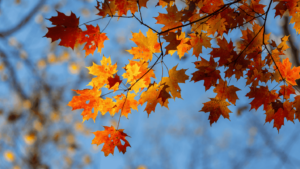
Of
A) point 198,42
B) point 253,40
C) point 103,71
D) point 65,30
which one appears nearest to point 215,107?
point 198,42

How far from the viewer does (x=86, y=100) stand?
1771mm

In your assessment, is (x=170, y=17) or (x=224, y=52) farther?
(x=224, y=52)

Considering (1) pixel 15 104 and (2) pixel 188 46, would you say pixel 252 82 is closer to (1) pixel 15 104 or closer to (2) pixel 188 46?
(2) pixel 188 46

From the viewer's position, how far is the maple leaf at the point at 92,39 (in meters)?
1.76

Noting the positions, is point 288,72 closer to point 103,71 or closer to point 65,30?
point 103,71

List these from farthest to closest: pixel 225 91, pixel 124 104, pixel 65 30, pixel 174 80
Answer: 1. pixel 225 91
2. pixel 124 104
3. pixel 174 80
4. pixel 65 30

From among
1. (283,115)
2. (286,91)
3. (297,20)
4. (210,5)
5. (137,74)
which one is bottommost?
(283,115)

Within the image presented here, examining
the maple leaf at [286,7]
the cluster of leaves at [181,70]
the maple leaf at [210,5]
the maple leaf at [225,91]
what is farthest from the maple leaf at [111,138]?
the maple leaf at [286,7]

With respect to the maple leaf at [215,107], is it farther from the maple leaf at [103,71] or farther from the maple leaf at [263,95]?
the maple leaf at [103,71]

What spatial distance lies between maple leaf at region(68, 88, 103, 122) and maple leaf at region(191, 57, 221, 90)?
1.06 metres

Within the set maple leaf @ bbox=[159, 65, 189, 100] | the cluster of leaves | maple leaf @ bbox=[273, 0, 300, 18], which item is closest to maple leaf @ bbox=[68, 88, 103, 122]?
the cluster of leaves

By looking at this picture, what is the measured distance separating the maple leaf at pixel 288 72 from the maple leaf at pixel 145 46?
56.3 inches

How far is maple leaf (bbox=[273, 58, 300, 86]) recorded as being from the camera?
6.27 ft

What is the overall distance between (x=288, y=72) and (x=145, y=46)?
5.26 feet
